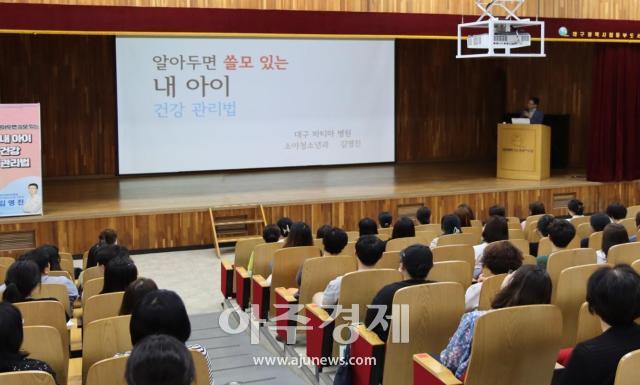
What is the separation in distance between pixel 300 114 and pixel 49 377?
31.0 ft

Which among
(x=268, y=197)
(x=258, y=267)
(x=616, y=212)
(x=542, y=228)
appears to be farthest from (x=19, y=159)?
(x=616, y=212)

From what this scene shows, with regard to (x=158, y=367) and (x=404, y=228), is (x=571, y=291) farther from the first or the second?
(x=158, y=367)

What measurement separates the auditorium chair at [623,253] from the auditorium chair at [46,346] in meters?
3.07

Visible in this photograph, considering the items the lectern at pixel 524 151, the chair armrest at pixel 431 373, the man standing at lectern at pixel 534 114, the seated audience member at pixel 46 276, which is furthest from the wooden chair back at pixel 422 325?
the man standing at lectern at pixel 534 114

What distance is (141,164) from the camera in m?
11.3

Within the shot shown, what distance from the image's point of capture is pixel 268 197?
921 cm

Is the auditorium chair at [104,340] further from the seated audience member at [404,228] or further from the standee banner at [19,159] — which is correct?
the standee banner at [19,159]

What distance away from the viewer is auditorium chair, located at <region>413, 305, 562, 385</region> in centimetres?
293

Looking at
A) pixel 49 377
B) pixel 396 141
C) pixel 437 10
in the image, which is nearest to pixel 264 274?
pixel 49 377

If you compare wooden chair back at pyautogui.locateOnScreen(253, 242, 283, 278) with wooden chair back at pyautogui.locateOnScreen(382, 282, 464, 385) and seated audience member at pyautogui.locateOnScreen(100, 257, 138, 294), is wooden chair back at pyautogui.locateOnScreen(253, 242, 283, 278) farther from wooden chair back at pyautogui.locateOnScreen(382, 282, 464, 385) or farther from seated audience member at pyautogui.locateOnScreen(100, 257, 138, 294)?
wooden chair back at pyautogui.locateOnScreen(382, 282, 464, 385)

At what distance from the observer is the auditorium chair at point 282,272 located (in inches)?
197

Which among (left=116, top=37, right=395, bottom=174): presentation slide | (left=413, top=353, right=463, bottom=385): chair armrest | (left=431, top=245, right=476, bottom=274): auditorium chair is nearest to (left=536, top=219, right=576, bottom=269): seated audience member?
(left=431, top=245, right=476, bottom=274): auditorium chair

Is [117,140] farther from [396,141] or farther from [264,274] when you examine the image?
[264,274]

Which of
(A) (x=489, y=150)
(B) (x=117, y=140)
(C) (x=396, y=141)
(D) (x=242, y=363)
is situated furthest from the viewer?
(A) (x=489, y=150)
